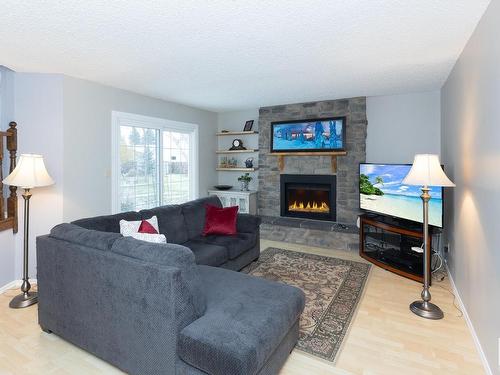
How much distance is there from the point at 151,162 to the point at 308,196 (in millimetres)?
2862

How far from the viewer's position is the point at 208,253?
9.93 ft

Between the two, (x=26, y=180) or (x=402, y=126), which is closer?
(x=26, y=180)

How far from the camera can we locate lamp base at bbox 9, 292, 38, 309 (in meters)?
2.76

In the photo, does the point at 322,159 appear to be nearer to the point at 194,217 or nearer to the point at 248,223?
the point at 248,223

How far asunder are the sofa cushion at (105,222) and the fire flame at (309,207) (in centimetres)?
325

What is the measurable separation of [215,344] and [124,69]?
10.0ft

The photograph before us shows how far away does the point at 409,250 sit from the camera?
3.77 meters

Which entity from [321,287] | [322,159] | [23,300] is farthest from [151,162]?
[321,287]

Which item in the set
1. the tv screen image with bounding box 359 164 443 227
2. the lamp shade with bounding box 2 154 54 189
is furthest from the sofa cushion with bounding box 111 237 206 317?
the tv screen image with bounding box 359 164 443 227

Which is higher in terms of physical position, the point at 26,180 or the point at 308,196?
the point at 26,180

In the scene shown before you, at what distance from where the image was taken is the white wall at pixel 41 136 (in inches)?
131

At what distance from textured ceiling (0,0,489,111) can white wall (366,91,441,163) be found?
1.78 feet

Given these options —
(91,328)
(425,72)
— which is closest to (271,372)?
(91,328)

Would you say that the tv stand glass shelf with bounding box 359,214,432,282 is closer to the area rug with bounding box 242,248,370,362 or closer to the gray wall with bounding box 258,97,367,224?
the area rug with bounding box 242,248,370,362
